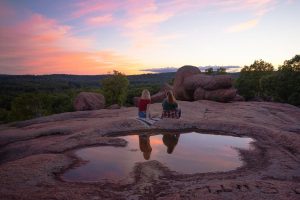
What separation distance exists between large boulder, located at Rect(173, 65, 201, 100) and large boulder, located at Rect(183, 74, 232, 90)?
2.41ft

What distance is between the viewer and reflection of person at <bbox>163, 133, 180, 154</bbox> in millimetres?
15933

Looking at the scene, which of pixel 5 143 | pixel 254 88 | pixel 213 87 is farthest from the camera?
pixel 254 88

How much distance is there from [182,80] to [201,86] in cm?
404

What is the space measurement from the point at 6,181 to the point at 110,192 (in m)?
4.08

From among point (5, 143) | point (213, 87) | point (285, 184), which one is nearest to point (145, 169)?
point (285, 184)

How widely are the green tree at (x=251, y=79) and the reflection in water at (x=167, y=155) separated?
51749 millimetres

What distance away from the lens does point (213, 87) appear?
41469 millimetres

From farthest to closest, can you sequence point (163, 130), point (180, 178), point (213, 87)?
point (213, 87), point (163, 130), point (180, 178)

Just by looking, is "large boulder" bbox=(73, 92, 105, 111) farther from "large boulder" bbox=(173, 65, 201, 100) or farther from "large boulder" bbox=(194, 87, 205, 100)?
"large boulder" bbox=(194, 87, 205, 100)

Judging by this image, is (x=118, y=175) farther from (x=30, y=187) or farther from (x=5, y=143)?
(x=5, y=143)

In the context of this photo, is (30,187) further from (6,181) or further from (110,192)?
(110,192)

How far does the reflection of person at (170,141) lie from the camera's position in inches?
627

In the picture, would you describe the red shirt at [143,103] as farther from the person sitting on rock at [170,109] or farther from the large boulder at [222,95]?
the large boulder at [222,95]

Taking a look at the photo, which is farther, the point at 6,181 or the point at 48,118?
the point at 48,118
